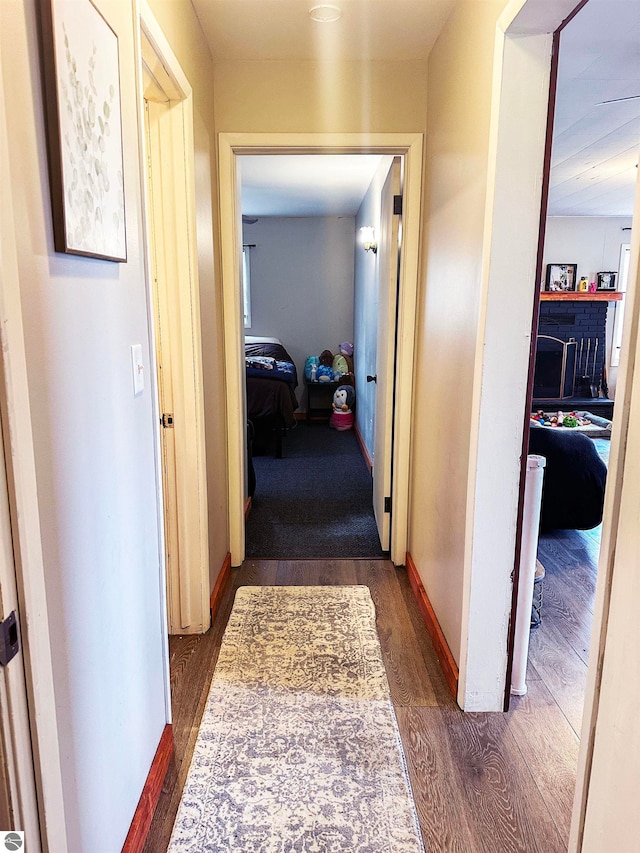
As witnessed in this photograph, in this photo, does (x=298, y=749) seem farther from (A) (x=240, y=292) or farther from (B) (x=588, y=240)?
(B) (x=588, y=240)

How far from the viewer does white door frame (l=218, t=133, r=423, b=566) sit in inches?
101

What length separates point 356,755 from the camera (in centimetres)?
172

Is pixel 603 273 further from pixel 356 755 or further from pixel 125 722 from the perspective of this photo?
pixel 125 722

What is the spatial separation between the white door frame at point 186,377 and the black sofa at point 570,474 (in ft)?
6.41

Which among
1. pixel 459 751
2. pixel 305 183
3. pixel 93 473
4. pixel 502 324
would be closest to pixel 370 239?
pixel 305 183

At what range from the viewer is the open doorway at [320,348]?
3.26 metres

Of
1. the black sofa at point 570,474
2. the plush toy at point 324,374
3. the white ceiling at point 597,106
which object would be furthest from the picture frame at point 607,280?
the black sofa at point 570,474

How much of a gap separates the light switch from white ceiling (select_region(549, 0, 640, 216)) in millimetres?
1903

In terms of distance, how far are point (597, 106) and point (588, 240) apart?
4.24m

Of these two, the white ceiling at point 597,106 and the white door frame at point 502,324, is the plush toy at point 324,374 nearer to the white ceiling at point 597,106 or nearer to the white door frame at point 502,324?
the white ceiling at point 597,106

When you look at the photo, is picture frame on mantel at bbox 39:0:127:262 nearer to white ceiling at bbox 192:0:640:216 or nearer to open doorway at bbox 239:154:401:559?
white ceiling at bbox 192:0:640:216

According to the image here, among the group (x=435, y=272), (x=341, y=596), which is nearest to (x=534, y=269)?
(x=435, y=272)

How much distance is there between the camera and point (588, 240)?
6.88 metres

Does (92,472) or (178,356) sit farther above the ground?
(178,356)
